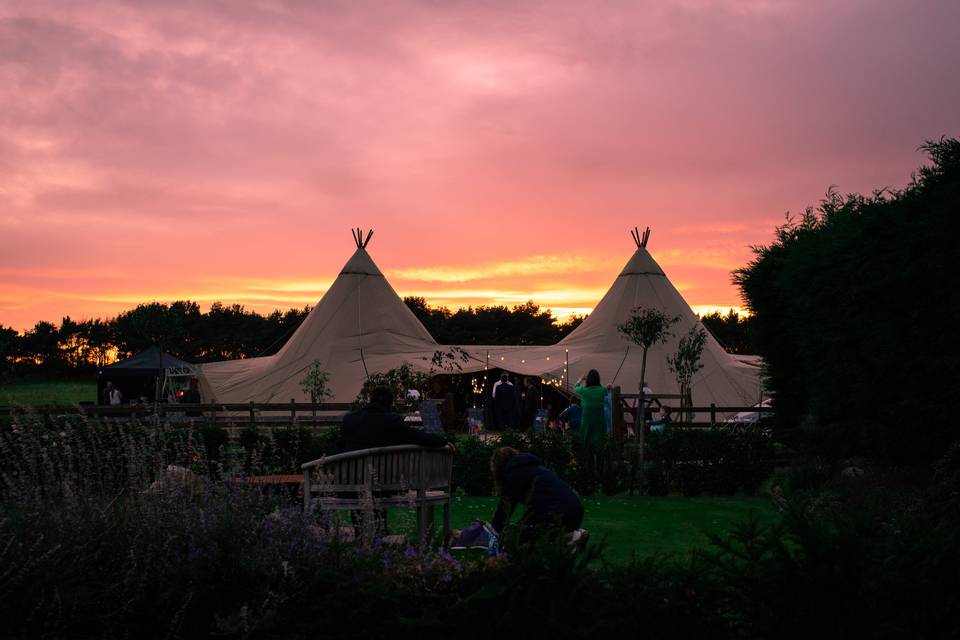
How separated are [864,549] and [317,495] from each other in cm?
439

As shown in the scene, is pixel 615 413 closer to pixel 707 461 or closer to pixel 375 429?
pixel 707 461

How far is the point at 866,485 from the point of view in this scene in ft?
31.7

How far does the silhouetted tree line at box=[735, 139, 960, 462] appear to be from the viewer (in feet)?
28.7

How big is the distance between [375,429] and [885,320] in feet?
18.4

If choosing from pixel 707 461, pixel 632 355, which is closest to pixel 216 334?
pixel 632 355

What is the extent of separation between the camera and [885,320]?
31.3 ft

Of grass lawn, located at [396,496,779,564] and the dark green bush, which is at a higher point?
the dark green bush

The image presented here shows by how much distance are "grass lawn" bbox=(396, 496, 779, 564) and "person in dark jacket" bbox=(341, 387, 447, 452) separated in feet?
3.57

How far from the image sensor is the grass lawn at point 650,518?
8.55 metres

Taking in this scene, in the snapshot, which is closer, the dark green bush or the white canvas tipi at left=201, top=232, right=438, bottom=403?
the dark green bush

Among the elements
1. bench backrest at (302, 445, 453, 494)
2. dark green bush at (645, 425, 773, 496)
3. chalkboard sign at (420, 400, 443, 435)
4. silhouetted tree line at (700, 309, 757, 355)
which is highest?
silhouetted tree line at (700, 309, 757, 355)

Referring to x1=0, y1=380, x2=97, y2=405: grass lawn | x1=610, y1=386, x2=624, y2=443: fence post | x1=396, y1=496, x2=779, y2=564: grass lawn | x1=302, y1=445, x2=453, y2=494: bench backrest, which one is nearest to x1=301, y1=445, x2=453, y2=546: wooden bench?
x1=302, y1=445, x2=453, y2=494: bench backrest

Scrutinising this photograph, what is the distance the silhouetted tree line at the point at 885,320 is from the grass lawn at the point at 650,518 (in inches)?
59.2

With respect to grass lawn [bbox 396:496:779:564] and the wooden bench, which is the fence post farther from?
the wooden bench
